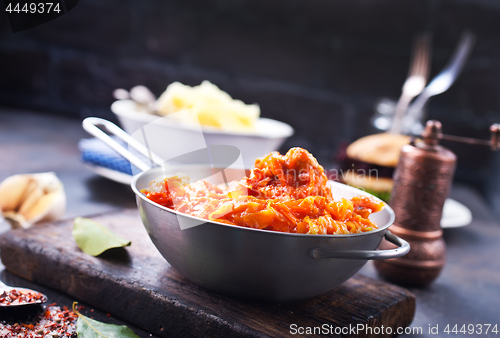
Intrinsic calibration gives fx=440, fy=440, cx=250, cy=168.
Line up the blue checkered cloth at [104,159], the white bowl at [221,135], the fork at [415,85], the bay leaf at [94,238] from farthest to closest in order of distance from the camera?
the fork at [415,85] < the blue checkered cloth at [104,159] < the white bowl at [221,135] < the bay leaf at [94,238]

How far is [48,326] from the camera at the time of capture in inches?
28.5

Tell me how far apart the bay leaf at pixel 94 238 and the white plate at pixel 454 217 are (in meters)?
1.03

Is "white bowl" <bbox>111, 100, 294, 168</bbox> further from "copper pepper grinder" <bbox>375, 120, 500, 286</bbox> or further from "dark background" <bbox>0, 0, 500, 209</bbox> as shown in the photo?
"dark background" <bbox>0, 0, 500, 209</bbox>

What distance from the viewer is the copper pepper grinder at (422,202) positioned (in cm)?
106

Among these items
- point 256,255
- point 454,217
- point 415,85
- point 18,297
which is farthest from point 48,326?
point 415,85

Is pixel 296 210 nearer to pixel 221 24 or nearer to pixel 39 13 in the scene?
pixel 39 13

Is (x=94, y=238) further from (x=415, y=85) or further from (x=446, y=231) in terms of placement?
(x=415, y=85)

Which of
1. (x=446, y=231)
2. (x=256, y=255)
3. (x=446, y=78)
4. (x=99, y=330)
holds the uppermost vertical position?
(x=446, y=78)

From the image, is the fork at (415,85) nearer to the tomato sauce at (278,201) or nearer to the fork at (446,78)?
the fork at (446,78)

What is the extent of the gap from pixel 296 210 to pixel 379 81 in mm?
2277

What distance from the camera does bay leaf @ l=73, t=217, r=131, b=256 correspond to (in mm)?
922

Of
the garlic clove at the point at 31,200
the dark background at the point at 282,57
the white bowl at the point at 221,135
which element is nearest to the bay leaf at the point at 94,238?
the garlic clove at the point at 31,200

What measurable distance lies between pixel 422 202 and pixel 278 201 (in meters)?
0.48

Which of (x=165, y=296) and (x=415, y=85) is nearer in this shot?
(x=165, y=296)
